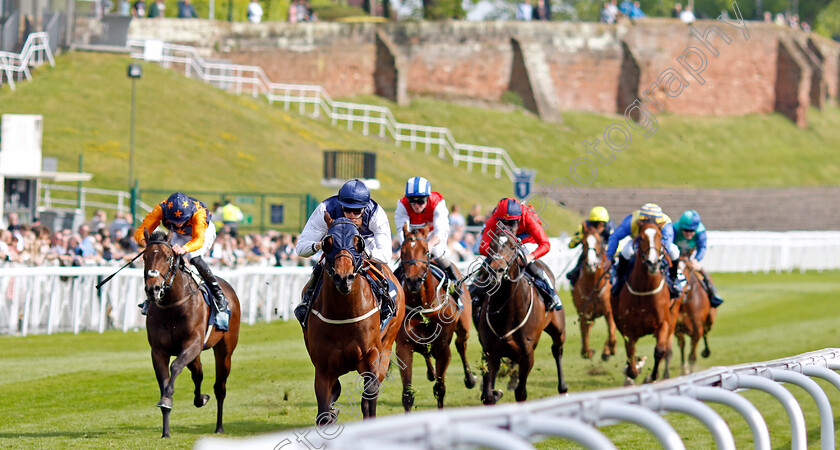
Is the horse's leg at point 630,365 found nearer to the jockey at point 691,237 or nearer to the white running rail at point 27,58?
the jockey at point 691,237

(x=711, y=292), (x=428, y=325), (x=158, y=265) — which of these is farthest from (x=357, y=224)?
(x=711, y=292)

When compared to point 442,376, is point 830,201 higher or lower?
higher

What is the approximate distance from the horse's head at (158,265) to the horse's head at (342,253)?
1.96m

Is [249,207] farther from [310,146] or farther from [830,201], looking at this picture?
[830,201]

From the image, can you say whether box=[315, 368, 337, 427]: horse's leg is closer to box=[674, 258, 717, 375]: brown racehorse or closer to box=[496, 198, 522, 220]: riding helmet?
box=[496, 198, 522, 220]: riding helmet

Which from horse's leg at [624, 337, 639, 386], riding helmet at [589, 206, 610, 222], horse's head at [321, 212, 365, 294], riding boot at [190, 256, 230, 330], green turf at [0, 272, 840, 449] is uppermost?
riding helmet at [589, 206, 610, 222]

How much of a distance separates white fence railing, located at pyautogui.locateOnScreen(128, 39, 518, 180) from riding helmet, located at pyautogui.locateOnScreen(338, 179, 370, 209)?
29229 millimetres

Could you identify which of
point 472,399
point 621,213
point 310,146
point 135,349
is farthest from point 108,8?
point 472,399

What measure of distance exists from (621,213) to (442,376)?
2989 cm

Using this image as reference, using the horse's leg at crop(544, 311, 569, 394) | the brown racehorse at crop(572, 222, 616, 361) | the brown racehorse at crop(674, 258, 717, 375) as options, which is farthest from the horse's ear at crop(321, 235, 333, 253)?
the brown racehorse at crop(674, 258, 717, 375)

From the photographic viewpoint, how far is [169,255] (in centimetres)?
877

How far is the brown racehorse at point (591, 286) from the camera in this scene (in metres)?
13.4

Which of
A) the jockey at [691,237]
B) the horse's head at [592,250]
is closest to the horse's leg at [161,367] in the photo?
the horse's head at [592,250]

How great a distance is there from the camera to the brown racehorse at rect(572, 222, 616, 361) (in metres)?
13.4
